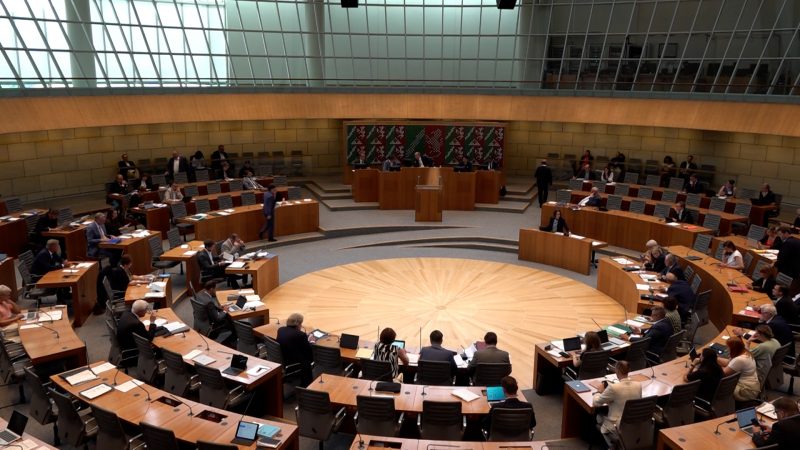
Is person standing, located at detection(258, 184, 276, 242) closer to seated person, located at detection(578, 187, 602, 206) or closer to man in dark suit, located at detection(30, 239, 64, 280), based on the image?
man in dark suit, located at detection(30, 239, 64, 280)

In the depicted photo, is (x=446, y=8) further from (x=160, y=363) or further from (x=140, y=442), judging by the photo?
(x=140, y=442)

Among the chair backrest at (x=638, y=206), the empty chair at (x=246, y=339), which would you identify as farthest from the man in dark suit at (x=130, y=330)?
the chair backrest at (x=638, y=206)

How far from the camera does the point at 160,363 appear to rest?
9055 mm

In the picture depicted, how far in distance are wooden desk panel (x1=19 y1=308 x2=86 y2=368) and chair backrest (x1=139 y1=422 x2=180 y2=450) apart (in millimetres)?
2724

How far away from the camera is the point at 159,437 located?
21.6 ft

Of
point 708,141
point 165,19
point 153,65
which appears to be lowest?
point 708,141

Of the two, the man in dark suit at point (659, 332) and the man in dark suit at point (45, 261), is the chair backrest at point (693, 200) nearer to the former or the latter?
the man in dark suit at point (659, 332)

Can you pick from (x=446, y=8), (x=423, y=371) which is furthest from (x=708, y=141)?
(x=423, y=371)

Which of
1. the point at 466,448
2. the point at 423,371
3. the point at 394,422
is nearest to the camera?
the point at 466,448

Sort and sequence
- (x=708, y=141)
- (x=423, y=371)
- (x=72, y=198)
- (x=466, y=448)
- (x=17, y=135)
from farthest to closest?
(x=708, y=141) < (x=72, y=198) < (x=17, y=135) < (x=423, y=371) < (x=466, y=448)

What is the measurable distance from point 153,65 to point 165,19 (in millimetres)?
2844

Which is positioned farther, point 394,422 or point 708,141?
point 708,141

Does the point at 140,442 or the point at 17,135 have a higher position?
the point at 17,135

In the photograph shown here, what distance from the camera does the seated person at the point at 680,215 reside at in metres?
16.4
